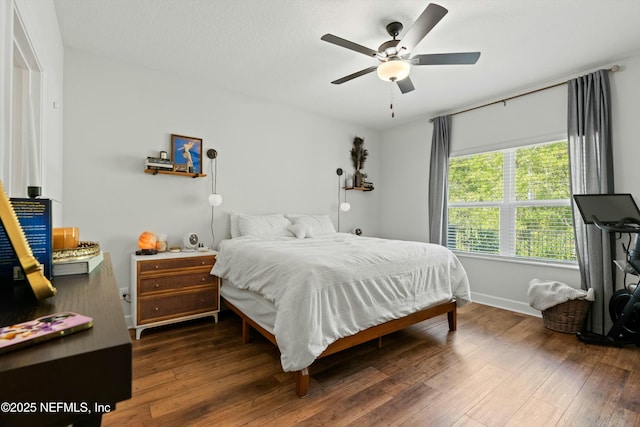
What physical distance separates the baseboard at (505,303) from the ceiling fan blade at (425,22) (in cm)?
312

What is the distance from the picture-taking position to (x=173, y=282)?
2764 mm

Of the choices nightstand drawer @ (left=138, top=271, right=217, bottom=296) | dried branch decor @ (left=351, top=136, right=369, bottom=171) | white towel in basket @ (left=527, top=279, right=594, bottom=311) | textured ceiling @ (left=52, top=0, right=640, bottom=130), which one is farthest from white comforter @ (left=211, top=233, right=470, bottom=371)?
dried branch decor @ (left=351, top=136, right=369, bottom=171)

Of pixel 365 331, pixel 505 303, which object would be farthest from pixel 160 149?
pixel 505 303

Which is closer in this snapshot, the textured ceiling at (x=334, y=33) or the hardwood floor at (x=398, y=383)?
the hardwood floor at (x=398, y=383)

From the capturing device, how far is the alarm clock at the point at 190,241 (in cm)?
312

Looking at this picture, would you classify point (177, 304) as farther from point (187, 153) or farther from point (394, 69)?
point (394, 69)

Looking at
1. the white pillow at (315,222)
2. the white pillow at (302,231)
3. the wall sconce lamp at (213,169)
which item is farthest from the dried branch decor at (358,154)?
the wall sconce lamp at (213,169)

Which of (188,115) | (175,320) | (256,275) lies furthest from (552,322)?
(188,115)

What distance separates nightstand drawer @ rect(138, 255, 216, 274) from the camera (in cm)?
263

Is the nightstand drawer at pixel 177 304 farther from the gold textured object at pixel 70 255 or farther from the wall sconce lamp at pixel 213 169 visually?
the gold textured object at pixel 70 255

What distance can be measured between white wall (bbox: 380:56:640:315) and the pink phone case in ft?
13.2

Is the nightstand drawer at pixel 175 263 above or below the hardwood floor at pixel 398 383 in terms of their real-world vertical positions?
above

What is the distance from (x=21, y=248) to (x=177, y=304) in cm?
246

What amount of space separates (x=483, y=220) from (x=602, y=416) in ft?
8.26
